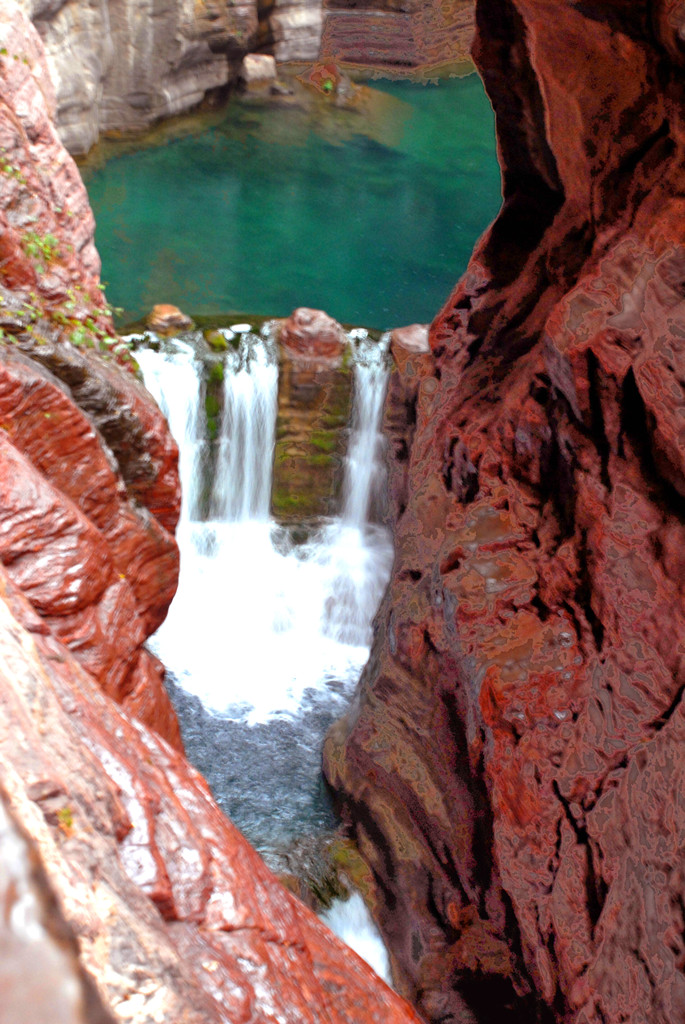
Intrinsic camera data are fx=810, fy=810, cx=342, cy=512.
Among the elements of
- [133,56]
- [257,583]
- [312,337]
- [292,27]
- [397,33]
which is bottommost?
[257,583]

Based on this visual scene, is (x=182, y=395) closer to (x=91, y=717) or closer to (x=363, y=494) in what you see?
(x=363, y=494)

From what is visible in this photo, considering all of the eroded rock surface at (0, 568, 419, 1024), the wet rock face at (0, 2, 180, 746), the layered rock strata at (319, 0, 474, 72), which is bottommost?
the eroded rock surface at (0, 568, 419, 1024)

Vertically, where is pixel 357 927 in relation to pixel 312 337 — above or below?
below

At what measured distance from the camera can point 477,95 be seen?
19109 mm

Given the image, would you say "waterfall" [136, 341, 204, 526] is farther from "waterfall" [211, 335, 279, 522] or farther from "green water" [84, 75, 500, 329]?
"green water" [84, 75, 500, 329]

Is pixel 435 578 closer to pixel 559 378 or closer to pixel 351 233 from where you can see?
pixel 559 378

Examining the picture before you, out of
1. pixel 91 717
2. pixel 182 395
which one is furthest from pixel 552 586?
pixel 182 395

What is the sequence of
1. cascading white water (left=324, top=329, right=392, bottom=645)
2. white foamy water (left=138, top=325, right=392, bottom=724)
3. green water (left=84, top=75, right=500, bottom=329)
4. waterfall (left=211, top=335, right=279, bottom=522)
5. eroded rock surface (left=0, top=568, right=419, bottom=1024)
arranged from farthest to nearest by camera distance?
green water (left=84, top=75, right=500, bottom=329), waterfall (left=211, top=335, right=279, bottom=522), cascading white water (left=324, top=329, right=392, bottom=645), white foamy water (left=138, top=325, right=392, bottom=724), eroded rock surface (left=0, top=568, right=419, bottom=1024)

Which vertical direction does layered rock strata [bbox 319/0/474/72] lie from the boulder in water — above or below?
above

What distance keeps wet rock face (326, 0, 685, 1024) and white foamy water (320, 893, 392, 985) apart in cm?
17

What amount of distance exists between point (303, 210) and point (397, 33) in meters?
8.08

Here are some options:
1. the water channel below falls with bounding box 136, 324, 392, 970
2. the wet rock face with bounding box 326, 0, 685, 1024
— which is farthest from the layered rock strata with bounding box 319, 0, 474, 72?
the wet rock face with bounding box 326, 0, 685, 1024

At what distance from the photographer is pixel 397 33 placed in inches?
760

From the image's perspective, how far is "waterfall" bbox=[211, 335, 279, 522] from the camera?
29.0 ft
